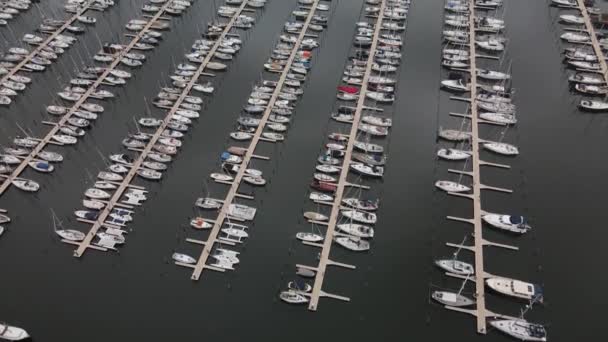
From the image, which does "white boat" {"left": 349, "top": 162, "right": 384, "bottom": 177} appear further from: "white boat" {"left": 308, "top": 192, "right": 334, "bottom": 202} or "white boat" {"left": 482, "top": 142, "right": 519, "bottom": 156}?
"white boat" {"left": 482, "top": 142, "right": 519, "bottom": 156}

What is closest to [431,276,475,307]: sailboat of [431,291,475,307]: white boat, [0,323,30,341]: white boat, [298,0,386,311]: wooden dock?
[431,291,475,307]: white boat

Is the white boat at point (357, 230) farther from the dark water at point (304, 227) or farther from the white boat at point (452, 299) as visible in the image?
the white boat at point (452, 299)

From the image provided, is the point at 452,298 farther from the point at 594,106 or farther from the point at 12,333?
the point at 12,333

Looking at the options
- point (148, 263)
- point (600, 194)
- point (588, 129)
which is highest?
point (588, 129)

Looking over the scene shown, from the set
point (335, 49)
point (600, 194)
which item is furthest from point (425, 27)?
point (600, 194)

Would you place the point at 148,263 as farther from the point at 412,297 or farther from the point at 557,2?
the point at 557,2
